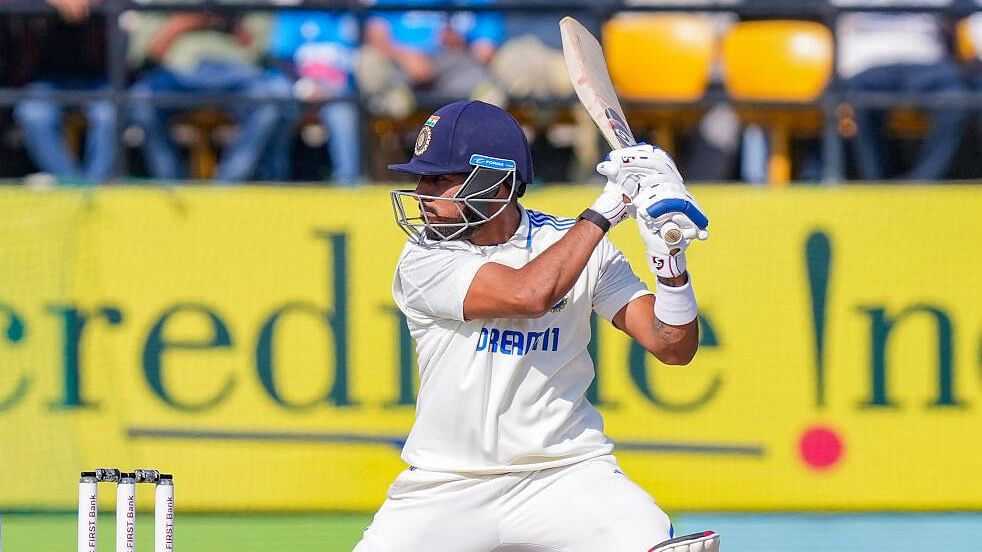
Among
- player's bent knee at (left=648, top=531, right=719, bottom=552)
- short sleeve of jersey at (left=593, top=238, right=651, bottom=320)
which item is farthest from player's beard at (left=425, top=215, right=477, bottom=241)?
player's bent knee at (left=648, top=531, right=719, bottom=552)

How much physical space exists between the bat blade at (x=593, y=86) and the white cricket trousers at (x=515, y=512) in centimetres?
91

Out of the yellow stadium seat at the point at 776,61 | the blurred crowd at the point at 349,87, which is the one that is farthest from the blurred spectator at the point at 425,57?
the yellow stadium seat at the point at 776,61

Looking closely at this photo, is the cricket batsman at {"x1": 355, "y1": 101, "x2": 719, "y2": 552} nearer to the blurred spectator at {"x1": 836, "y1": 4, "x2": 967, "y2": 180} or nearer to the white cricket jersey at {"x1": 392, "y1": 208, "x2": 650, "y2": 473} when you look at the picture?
the white cricket jersey at {"x1": 392, "y1": 208, "x2": 650, "y2": 473}

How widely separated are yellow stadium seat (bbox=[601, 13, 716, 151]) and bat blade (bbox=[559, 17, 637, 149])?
408cm

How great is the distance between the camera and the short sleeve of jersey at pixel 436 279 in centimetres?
422

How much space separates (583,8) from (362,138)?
133 cm

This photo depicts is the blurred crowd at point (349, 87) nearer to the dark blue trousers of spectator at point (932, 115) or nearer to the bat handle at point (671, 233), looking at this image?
the dark blue trousers of spectator at point (932, 115)

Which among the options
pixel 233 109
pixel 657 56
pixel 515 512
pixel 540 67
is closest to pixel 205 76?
pixel 233 109

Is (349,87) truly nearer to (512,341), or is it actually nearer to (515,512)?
(512,341)

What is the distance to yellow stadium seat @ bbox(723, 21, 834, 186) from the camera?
8555mm

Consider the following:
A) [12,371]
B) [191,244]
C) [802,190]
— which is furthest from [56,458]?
[802,190]

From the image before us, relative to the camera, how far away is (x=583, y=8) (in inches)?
320

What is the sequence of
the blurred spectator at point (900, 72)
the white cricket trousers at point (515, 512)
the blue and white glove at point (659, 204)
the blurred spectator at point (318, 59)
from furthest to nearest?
the blurred spectator at point (900, 72) < the blurred spectator at point (318, 59) < the white cricket trousers at point (515, 512) < the blue and white glove at point (659, 204)

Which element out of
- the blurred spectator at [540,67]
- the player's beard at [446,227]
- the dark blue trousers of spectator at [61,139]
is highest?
the blurred spectator at [540,67]
